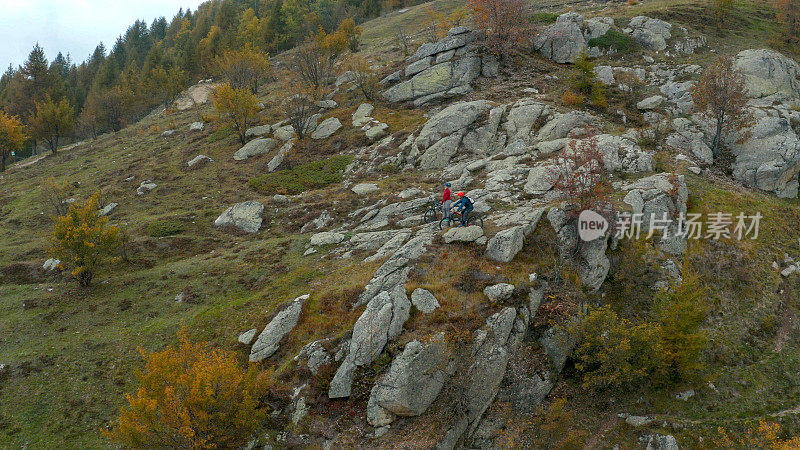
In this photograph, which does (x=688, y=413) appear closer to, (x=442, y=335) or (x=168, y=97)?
(x=442, y=335)

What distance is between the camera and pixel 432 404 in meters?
17.1

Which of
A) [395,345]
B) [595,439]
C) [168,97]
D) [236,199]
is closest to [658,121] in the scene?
[595,439]

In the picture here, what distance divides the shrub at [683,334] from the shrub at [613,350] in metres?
0.65

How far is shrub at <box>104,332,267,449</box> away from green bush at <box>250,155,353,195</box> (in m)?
28.4

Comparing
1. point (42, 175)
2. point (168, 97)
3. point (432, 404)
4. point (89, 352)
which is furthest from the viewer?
point (168, 97)

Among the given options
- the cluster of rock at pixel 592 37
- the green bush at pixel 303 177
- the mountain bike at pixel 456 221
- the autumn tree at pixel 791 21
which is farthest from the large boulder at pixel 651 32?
the mountain bike at pixel 456 221

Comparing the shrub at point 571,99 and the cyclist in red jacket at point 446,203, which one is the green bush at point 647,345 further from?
the shrub at point 571,99

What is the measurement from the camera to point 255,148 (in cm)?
5153

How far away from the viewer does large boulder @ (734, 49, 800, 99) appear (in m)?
40.0

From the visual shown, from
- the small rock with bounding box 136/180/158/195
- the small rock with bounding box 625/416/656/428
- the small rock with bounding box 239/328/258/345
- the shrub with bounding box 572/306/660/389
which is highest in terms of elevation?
the small rock with bounding box 136/180/158/195

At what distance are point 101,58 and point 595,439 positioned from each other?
549ft

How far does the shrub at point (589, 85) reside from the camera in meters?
40.1

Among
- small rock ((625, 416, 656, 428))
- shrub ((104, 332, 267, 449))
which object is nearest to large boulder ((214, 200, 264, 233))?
shrub ((104, 332, 267, 449))

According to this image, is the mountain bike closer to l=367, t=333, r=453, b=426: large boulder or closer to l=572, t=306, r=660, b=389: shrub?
l=572, t=306, r=660, b=389: shrub
